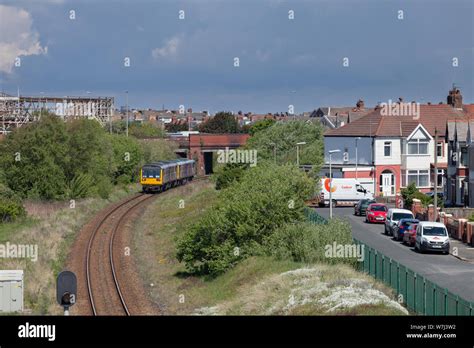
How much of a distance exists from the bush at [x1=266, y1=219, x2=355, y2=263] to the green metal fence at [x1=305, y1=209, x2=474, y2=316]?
1.37 metres

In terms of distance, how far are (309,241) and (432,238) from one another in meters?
7.77

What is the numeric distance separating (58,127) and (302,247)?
1473 inches

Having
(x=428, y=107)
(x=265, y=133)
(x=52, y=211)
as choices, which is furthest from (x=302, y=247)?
(x=265, y=133)

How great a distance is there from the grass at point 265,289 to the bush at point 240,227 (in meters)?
0.71

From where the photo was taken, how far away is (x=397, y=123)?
67.4 m

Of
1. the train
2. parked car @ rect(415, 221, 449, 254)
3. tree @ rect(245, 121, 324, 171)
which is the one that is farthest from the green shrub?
parked car @ rect(415, 221, 449, 254)

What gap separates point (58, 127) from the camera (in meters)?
62.8

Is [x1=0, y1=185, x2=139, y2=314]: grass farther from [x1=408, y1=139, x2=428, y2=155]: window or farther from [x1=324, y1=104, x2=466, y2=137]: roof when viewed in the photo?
[x1=408, y1=139, x2=428, y2=155]: window

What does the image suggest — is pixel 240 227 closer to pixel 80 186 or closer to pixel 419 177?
pixel 80 186

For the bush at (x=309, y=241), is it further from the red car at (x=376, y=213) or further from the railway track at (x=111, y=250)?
the red car at (x=376, y=213)

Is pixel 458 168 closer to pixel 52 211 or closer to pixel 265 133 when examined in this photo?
pixel 52 211

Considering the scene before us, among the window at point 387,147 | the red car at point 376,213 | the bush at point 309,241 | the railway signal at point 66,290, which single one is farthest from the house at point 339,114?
the railway signal at point 66,290
